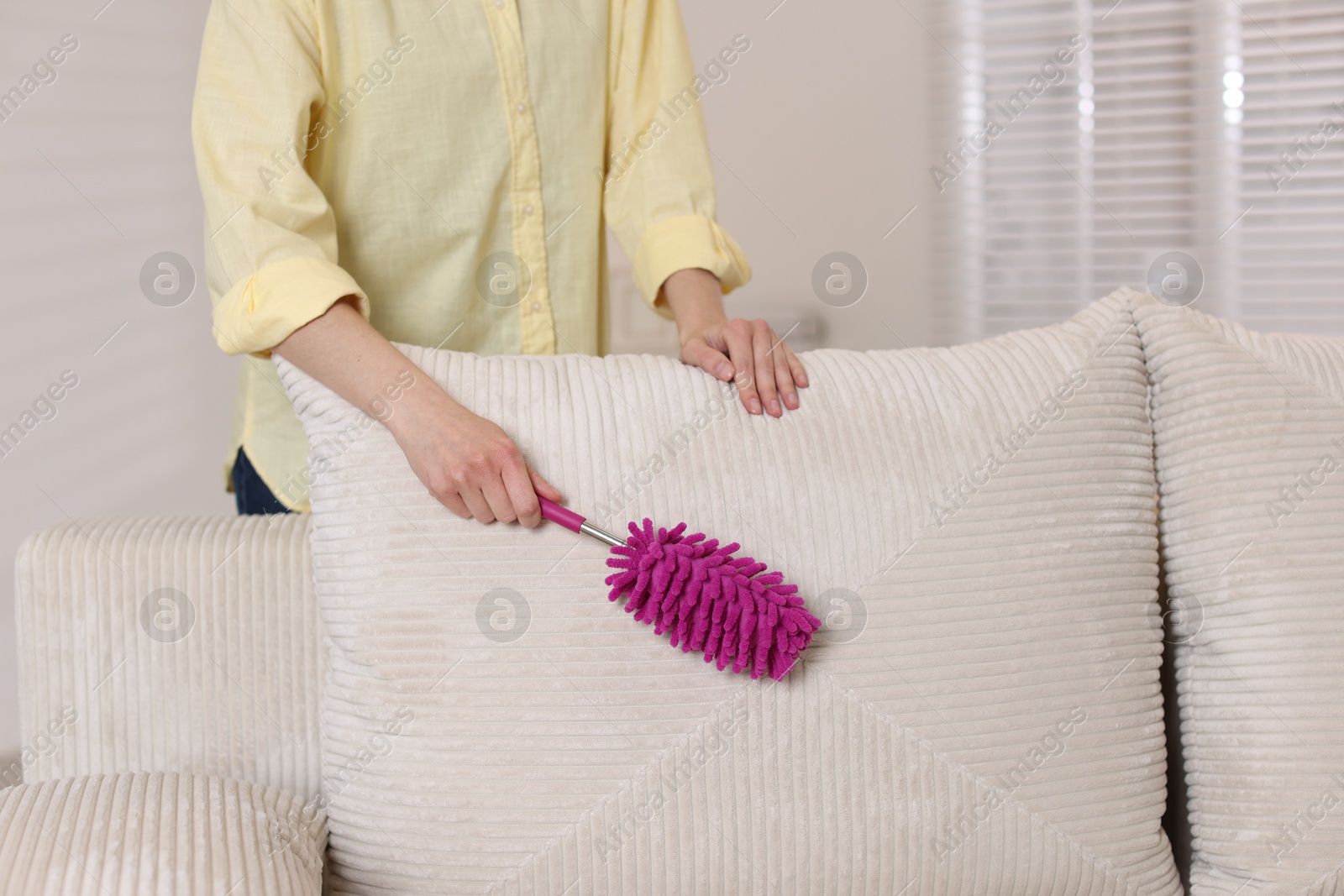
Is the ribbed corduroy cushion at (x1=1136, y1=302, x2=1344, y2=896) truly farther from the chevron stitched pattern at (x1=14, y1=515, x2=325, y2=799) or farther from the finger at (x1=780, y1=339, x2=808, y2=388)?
the chevron stitched pattern at (x1=14, y1=515, x2=325, y2=799)

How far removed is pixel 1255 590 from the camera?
0.81 metres

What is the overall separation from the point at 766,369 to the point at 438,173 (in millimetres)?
362

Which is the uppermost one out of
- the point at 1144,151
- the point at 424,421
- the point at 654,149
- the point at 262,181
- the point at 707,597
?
the point at 1144,151

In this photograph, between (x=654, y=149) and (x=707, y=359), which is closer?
(x=707, y=359)

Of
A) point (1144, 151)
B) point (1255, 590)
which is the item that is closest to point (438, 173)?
point (1255, 590)

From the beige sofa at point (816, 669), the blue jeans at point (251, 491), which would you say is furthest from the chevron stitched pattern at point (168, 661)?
the blue jeans at point (251, 491)

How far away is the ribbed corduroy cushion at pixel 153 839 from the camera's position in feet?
2.00

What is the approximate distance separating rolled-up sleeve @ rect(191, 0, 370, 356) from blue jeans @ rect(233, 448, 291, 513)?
0.23 m

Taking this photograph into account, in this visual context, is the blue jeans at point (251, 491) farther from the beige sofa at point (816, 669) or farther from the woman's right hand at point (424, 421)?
the woman's right hand at point (424, 421)

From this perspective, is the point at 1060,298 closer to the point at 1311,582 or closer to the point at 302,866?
the point at 1311,582

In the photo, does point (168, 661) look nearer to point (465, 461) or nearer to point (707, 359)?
point (465, 461)

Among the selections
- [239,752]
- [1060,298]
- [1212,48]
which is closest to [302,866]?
[239,752]

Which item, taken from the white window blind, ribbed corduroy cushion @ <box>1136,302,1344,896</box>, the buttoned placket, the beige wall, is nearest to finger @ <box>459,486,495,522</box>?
the buttoned placket

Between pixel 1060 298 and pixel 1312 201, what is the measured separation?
0.48m
